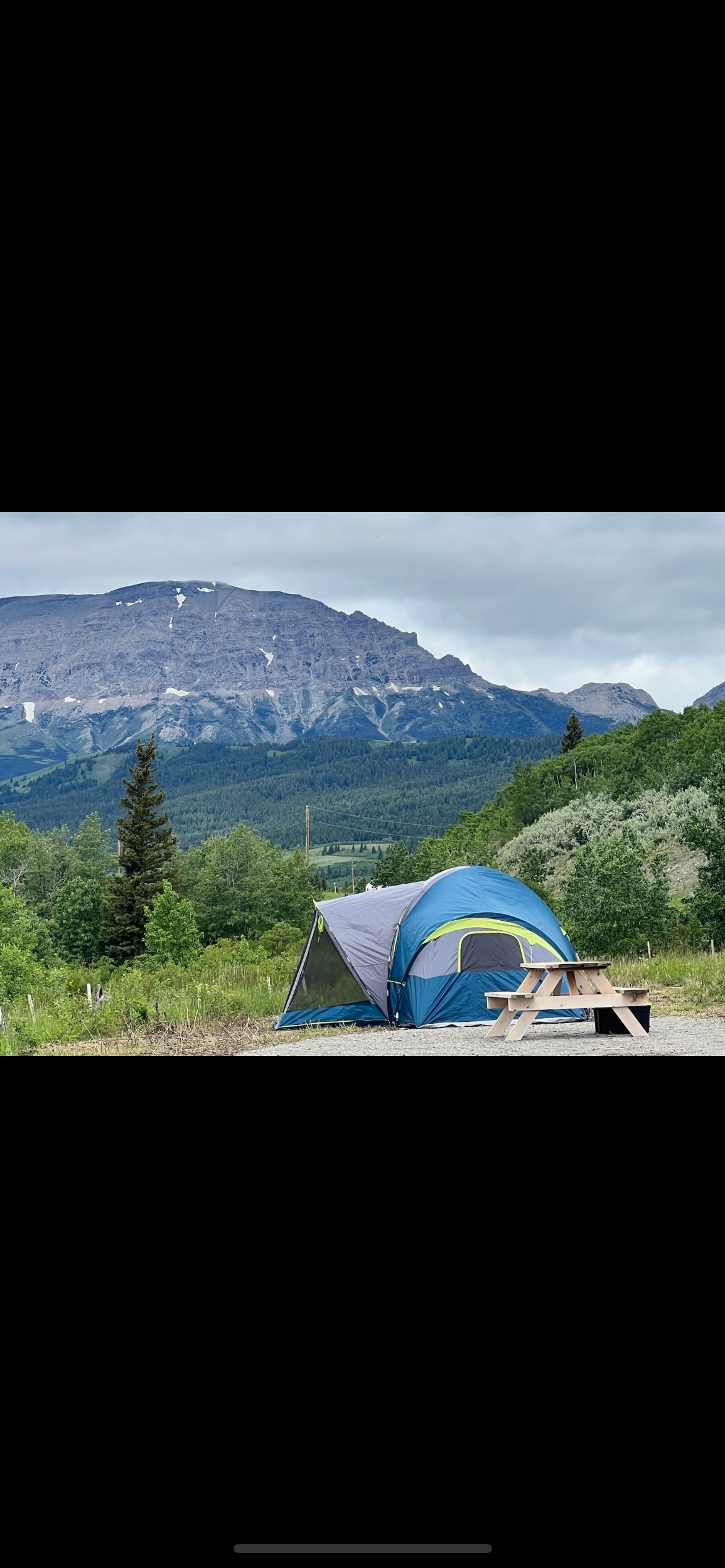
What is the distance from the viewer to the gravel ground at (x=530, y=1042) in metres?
6.27

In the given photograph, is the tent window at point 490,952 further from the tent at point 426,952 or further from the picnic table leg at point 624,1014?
the picnic table leg at point 624,1014

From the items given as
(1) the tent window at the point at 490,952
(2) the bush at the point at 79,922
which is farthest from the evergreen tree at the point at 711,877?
(2) the bush at the point at 79,922

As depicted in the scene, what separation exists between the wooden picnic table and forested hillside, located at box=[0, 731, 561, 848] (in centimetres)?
6033

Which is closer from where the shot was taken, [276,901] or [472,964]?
[472,964]

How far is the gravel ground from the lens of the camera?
20.6 feet

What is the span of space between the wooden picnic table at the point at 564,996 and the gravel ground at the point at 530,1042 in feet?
0.34

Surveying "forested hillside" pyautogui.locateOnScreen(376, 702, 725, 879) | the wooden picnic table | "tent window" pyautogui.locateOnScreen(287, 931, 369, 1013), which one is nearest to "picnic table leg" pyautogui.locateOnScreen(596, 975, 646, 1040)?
the wooden picnic table

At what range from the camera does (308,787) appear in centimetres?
8638

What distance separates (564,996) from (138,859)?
2568 cm
